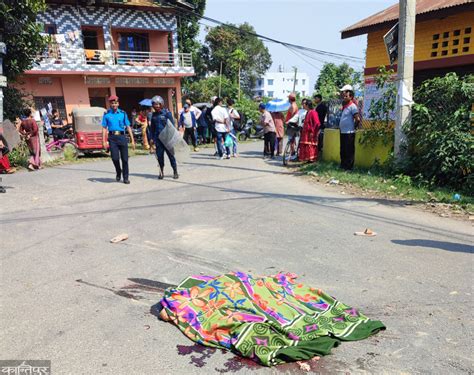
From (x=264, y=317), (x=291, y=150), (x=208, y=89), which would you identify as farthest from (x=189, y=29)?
(x=264, y=317)

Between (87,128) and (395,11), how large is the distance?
10645 mm

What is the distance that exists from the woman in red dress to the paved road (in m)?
2.81

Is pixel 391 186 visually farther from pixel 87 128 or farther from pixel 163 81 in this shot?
pixel 163 81

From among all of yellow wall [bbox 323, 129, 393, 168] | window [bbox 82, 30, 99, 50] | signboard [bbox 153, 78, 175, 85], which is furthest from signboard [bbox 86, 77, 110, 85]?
yellow wall [bbox 323, 129, 393, 168]

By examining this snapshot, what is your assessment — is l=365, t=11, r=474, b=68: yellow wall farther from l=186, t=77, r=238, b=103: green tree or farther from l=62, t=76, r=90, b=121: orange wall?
l=186, t=77, r=238, b=103: green tree

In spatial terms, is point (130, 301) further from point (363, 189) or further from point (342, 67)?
point (342, 67)

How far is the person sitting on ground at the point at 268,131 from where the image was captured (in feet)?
40.2

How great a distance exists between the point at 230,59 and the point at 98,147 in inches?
1175

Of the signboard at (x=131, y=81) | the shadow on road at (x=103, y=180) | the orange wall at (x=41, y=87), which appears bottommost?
the shadow on road at (x=103, y=180)

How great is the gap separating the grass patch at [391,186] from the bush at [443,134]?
11.8 inches

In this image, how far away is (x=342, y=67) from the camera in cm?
4953

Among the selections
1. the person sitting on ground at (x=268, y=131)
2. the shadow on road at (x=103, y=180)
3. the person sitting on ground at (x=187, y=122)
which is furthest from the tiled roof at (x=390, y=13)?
the shadow on road at (x=103, y=180)

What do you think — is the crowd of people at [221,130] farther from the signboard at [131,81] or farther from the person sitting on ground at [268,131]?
the signboard at [131,81]

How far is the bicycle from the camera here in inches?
444
